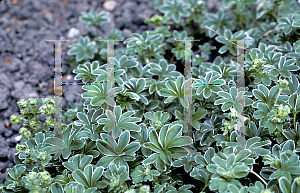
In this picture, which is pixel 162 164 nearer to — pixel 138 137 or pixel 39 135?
pixel 138 137

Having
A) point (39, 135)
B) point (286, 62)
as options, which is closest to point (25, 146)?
point (39, 135)

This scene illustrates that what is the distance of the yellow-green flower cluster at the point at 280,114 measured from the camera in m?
1.50

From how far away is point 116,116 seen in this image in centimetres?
170

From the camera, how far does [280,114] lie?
4.95ft

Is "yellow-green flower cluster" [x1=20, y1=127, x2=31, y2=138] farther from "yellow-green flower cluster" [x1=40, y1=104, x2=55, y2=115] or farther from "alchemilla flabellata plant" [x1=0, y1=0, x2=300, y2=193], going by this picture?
"yellow-green flower cluster" [x1=40, y1=104, x2=55, y2=115]

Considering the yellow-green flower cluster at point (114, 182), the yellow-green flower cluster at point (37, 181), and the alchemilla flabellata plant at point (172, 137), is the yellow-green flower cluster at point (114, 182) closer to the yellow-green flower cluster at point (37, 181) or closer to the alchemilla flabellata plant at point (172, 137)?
the alchemilla flabellata plant at point (172, 137)

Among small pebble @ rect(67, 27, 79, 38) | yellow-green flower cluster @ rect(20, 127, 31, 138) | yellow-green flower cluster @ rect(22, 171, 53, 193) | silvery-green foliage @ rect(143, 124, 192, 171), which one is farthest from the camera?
small pebble @ rect(67, 27, 79, 38)

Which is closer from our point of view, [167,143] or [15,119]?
[167,143]

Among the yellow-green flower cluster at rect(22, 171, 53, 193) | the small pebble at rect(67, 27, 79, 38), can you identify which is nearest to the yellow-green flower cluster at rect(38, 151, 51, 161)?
the yellow-green flower cluster at rect(22, 171, 53, 193)

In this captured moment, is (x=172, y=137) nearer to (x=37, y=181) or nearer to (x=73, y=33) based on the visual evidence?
(x=37, y=181)

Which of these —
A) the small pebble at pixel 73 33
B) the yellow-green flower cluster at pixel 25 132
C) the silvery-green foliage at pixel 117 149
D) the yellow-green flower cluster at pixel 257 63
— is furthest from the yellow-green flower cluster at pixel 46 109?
the small pebble at pixel 73 33

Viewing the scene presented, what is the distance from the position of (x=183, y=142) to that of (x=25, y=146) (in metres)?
0.93

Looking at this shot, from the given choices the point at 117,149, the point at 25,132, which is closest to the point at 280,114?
the point at 117,149

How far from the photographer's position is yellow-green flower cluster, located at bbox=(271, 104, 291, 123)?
150cm
